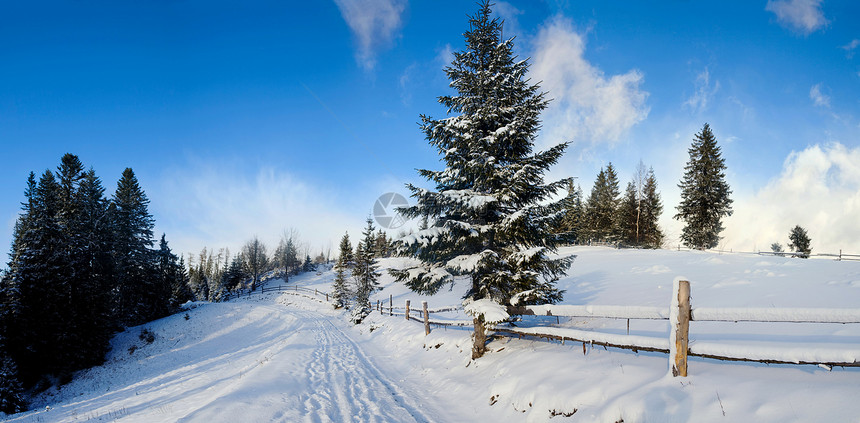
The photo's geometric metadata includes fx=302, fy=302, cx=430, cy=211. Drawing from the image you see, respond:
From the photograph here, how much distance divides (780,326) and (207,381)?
20142mm

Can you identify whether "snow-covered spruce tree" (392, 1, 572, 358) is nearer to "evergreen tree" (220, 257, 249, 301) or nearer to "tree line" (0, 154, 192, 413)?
"tree line" (0, 154, 192, 413)

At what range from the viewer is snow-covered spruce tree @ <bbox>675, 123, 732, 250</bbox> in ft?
108

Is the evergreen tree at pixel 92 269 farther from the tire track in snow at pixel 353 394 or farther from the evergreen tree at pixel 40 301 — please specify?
the tire track in snow at pixel 353 394

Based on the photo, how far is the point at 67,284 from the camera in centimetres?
2158

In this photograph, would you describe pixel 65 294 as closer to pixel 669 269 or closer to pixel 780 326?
pixel 780 326

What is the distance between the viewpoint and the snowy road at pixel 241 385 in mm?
6309

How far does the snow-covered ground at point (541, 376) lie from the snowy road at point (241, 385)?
0.22 feet

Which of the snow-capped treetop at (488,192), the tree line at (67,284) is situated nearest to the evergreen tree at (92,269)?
the tree line at (67,284)

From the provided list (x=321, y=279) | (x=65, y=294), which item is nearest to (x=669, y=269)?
(x=65, y=294)

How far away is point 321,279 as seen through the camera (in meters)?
66.4

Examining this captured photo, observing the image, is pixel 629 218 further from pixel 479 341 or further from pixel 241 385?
pixel 241 385

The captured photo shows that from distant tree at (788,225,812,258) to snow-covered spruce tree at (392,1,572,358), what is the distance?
52941 millimetres

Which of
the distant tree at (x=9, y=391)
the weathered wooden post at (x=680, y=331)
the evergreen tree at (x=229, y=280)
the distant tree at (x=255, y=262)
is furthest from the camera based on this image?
the distant tree at (x=255, y=262)

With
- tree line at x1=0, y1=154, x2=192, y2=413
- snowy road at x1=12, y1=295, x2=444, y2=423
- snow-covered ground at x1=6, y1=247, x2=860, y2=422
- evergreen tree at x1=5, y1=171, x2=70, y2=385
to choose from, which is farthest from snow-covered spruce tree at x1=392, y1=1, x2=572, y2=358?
evergreen tree at x1=5, y1=171, x2=70, y2=385
